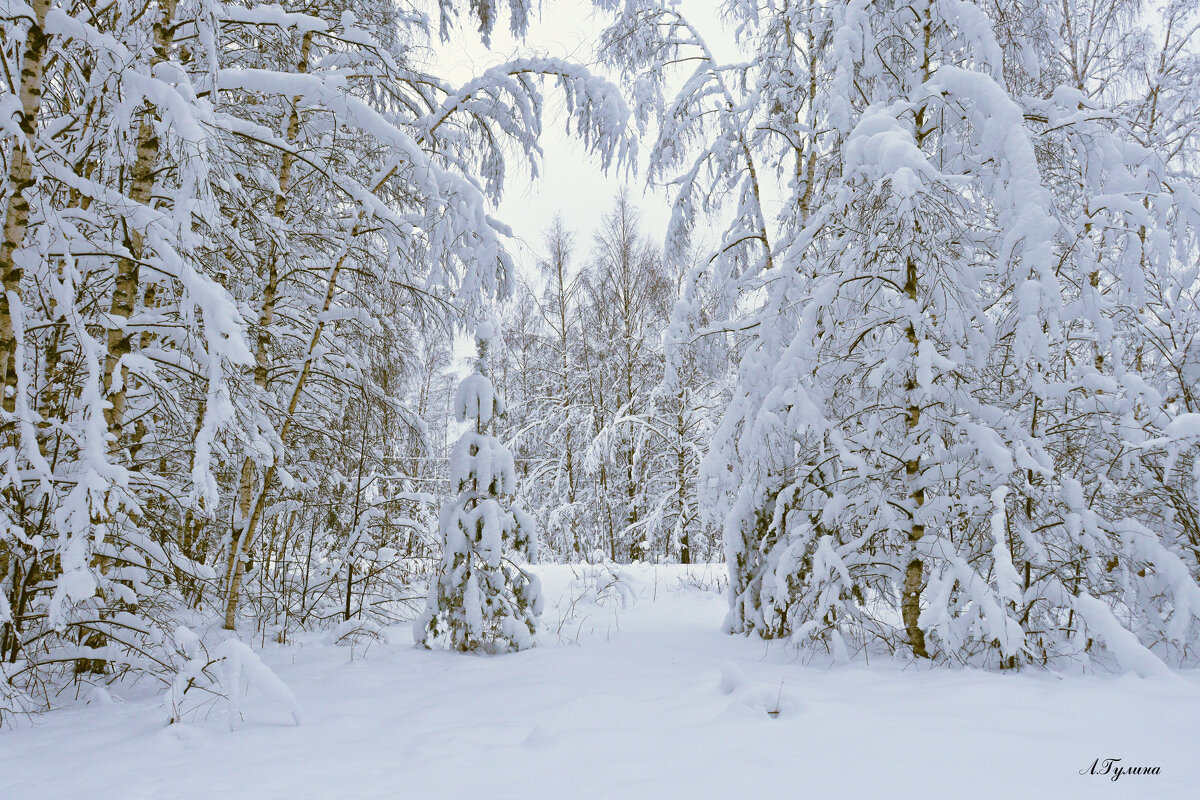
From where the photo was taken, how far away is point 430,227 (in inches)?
173

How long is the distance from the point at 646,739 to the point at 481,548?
7.60 feet

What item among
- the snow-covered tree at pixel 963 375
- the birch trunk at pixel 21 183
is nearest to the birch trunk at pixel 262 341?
the birch trunk at pixel 21 183

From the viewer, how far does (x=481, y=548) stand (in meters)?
4.72

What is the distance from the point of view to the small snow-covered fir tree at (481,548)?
4.74 meters

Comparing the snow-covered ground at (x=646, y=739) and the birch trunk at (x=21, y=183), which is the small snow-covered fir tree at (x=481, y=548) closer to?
the snow-covered ground at (x=646, y=739)

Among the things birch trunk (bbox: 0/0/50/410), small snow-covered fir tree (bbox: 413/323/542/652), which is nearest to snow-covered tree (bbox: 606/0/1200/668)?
small snow-covered fir tree (bbox: 413/323/542/652)

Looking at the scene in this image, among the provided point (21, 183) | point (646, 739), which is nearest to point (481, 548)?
point (646, 739)

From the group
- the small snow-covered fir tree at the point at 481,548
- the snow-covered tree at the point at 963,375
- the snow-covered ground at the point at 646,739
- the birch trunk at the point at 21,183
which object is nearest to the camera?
the snow-covered ground at the point at 646,739

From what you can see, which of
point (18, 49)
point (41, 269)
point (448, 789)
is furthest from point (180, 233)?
point (448, 789)

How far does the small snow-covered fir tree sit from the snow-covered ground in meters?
0.83

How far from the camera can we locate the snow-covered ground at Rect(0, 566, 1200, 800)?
2246 millimetres

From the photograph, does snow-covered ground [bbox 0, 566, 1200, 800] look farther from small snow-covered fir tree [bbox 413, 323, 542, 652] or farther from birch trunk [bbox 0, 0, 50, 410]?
birch trunk [bbox 0, 0, 50, 410]

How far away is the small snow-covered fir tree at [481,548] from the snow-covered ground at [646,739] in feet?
2.73

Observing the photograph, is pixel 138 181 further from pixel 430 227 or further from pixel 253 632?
pixel 253 632
